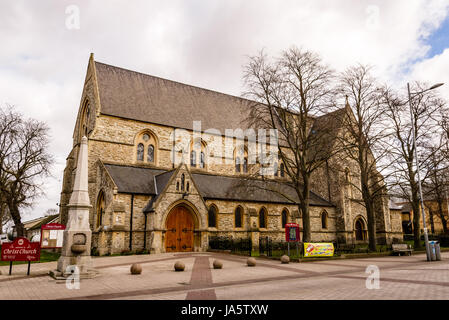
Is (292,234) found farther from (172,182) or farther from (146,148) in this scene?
(146,148)

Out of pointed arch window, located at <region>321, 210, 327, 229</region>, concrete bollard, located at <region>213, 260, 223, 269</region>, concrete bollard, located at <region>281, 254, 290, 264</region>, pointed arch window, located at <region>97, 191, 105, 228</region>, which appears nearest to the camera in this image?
concrete bollard, located at <region>213, 260, 223, 269</region>

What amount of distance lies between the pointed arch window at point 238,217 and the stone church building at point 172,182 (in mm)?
92

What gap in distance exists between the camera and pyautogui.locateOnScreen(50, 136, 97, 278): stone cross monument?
→ 13383mm

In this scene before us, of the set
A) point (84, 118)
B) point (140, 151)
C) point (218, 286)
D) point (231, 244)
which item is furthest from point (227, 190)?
point (218, 286)

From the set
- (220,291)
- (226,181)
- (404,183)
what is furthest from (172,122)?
(220,291)

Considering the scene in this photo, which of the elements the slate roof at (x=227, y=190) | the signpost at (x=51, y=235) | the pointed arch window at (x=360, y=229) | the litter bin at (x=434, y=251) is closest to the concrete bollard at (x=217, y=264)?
the signpost at (x=51, y=235)

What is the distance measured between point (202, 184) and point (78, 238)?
1605 cm

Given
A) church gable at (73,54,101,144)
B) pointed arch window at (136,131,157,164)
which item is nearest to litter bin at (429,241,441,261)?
pointed arch window at (136,131,157,164)

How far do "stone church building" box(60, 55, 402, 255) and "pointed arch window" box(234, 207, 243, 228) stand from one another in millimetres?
92

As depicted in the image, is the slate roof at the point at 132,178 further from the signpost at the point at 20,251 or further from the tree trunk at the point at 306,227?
the tree trunk at the point at 306,227

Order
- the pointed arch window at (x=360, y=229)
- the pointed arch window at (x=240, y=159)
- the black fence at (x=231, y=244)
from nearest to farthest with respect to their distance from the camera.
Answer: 1. the black fence at (x=231, y=244)
2. the pointed arch window at (x=240, y=159)
3. the pointed arch window at (x=360, y=229)

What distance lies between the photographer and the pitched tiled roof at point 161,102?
29.7m

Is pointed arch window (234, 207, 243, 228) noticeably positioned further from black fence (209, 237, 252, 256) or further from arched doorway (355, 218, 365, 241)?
arched doorway (355, 218, 365, 241)

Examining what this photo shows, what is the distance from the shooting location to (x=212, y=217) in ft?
91.8
